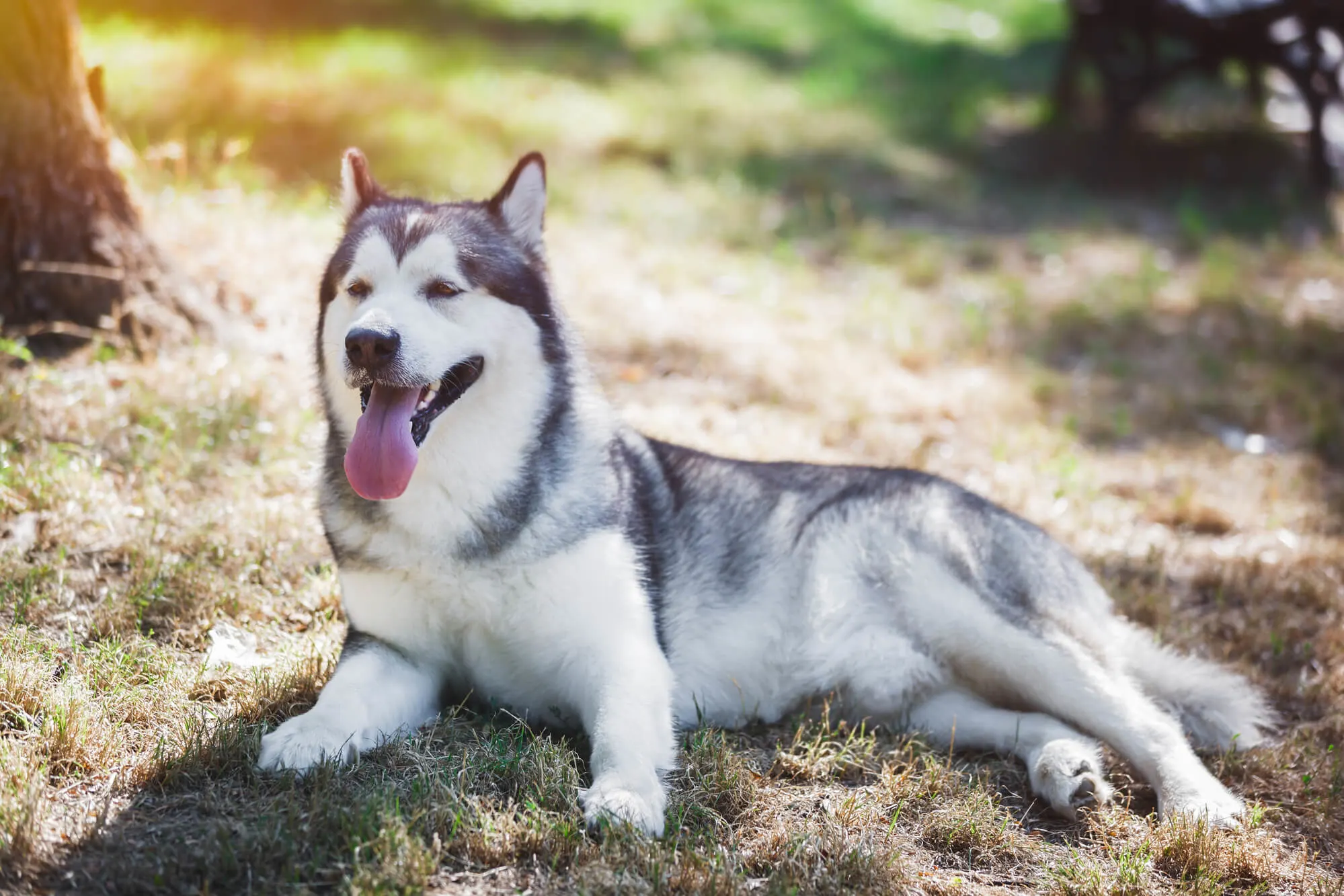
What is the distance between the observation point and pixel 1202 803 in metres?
3.23

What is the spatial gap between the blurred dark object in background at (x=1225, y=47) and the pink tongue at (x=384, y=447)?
28.0 ft

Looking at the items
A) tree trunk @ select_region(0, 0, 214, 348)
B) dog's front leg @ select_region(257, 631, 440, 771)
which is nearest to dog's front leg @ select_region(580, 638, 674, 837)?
dog's front leg @ select_region(257, 631, 440, 771)

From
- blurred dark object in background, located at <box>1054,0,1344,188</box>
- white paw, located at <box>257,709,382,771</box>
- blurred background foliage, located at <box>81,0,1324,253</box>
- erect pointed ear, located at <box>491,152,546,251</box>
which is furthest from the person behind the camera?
blurred dark object in background, located at <box>1054,0,1344,188</box>

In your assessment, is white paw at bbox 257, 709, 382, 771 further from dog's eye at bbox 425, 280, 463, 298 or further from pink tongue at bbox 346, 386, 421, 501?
dog's eye at bbox 425, 280, 463, 298

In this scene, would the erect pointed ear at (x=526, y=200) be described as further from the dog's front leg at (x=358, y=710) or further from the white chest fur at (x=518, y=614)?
the dog's front leg at (x=358, y=710)

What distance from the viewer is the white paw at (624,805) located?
9.31 ft

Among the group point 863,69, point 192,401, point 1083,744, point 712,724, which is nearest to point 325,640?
point 712,724

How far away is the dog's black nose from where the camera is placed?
3031 mm

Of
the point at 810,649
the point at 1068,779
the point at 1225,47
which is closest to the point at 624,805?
the point at 810,649

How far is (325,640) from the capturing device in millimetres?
3773

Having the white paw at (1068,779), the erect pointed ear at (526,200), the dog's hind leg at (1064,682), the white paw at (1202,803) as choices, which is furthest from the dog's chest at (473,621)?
the white paw at (1202,803)

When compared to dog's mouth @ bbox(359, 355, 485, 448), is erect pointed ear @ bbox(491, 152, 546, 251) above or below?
above

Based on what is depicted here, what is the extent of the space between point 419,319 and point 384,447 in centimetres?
36

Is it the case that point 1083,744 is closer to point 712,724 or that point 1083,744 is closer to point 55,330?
point 712,724
